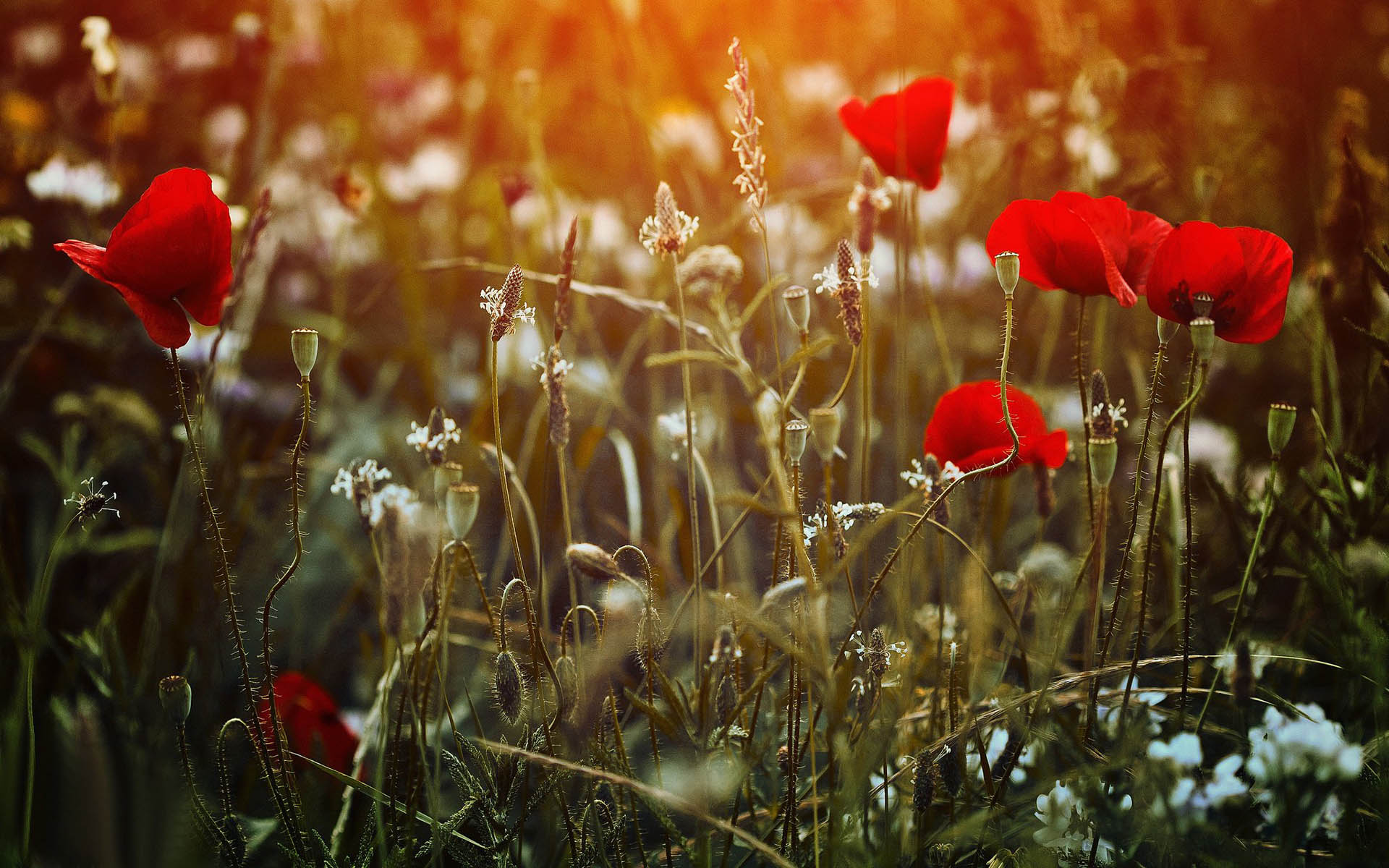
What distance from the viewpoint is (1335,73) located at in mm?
1746

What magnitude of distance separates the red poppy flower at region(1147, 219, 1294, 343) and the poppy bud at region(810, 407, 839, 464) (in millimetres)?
233

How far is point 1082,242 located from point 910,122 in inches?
8.9

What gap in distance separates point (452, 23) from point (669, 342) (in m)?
1.27

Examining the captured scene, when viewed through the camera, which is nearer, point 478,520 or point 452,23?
point 478,520

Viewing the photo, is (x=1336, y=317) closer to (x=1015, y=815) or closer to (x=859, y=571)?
(x=859, y=571)

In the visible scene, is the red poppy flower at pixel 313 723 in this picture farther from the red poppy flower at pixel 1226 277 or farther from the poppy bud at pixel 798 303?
the red poppy flower at pixel 1226 277

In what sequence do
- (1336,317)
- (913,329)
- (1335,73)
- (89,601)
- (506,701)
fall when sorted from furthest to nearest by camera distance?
1. (1335,73)
2. (913,329)
3. (89,601)
4. (1336,317)
5. (506,701)

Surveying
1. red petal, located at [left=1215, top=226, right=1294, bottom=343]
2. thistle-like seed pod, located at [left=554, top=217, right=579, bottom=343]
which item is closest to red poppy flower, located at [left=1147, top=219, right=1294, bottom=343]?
red petal, located at [left=1215, top=226, right=1294, bottom=343]

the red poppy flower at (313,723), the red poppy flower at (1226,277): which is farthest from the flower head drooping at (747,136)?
the red poppy flower at (313,723)

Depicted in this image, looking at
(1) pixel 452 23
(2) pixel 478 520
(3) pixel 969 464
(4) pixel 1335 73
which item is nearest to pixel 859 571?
(3) pixel 969 464

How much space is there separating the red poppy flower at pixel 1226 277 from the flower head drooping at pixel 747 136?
24cm

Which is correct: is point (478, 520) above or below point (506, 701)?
below

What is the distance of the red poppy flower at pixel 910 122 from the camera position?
80 cm

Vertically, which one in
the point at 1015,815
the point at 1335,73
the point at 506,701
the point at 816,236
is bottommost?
the point at 1015,815
